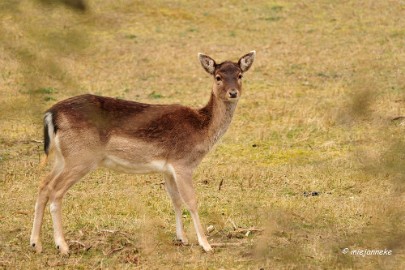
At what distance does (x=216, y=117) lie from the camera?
9.85m

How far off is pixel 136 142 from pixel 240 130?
758 cm

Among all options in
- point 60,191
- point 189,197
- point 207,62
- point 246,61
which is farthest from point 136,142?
point 246,61

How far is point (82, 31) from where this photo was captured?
3680 mm

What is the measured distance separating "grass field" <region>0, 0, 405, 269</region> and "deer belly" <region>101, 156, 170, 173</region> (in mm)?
550

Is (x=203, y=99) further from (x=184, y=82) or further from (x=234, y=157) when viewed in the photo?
(x=234, y=157)

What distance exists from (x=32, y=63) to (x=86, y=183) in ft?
29.2

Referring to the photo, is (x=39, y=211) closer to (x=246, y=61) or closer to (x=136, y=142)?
(x=136, y=142)

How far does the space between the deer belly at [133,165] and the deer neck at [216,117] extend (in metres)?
0.69

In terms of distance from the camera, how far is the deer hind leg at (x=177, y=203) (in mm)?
9445

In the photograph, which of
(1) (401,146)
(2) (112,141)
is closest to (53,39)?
(1) (401,146)

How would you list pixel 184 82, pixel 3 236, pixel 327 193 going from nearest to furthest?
pixel 3 236, pixel 327 193, pixel 184 82

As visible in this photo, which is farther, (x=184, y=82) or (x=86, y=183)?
(x=184, y=82)

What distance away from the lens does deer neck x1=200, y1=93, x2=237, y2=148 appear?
32.0ft

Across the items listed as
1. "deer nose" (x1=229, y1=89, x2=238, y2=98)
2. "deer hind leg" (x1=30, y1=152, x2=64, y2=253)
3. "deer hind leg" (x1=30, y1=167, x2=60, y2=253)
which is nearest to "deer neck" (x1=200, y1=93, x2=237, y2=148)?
"deer nose" (x1=229, y1=89, x2=238, y2=98)
